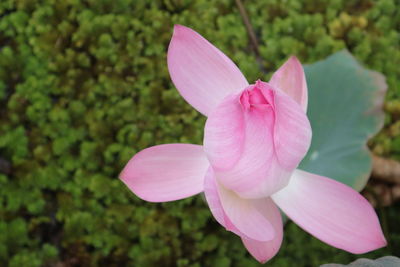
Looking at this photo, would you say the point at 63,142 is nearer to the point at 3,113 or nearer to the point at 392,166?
the point at 3,113

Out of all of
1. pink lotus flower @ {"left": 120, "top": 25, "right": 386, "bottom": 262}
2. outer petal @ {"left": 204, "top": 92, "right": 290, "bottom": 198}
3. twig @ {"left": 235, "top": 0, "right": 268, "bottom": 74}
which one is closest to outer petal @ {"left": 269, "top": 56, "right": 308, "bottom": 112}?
pink lotus flower @ {"left": 120, "top": 25, "right": 386, "bottom": 262}

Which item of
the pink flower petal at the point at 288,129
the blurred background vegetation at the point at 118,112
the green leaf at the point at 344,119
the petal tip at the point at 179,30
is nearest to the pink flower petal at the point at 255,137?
the pink flower petal at the point at 288,129

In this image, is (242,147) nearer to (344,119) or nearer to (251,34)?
(344,119)

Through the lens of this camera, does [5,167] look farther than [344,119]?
Yes

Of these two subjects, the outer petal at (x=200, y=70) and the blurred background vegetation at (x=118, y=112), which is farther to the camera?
the blurred background vegetation at (x=118, y=112)

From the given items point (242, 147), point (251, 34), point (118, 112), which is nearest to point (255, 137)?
point (242, 147)

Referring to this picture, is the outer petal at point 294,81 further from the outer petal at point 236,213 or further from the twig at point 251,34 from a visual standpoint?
the twig at point 251,34

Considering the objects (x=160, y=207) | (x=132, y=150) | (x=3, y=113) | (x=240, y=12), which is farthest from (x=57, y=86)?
(x=240, y=12)
